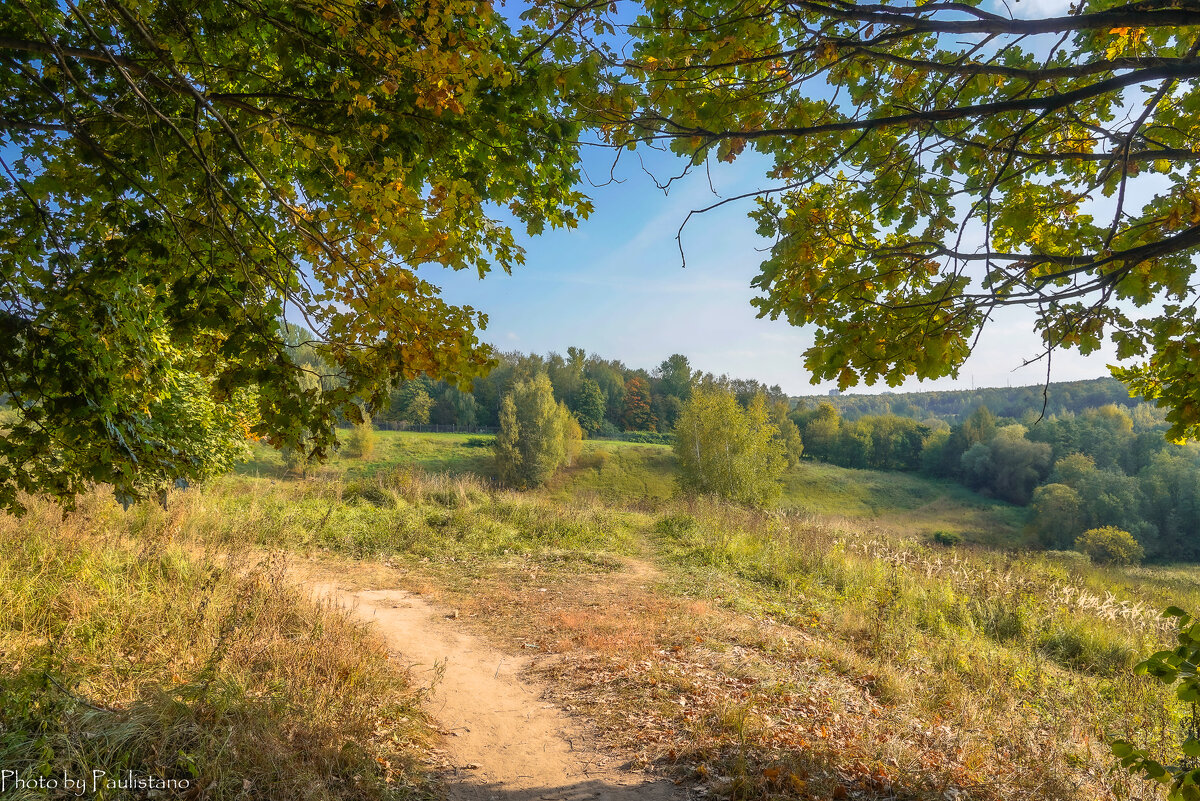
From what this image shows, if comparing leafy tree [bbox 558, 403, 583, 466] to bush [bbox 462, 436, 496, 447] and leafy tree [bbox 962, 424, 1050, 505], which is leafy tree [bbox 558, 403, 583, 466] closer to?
bush [bbox 462, 436, 496, 447]

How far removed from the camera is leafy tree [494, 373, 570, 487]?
3622 cm

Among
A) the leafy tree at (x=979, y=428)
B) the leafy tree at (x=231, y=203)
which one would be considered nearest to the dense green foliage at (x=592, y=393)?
the leafy tree at (x=979, y=428)

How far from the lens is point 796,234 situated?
10.7ft

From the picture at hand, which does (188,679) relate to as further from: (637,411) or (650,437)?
(637,411)

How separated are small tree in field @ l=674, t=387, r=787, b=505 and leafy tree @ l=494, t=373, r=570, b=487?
1194 cm

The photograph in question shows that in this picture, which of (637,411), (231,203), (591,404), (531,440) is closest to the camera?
(231,203)

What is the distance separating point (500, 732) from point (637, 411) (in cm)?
5844

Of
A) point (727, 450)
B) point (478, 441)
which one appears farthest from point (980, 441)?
point (478, 441)

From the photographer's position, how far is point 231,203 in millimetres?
3574

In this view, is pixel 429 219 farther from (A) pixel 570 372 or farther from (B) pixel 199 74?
(A) pixel 570 372

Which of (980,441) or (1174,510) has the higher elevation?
(980,441)

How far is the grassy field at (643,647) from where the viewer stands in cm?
365

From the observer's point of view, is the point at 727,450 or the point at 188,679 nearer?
the point at 188,679

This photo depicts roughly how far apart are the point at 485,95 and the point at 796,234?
7.75 ft
